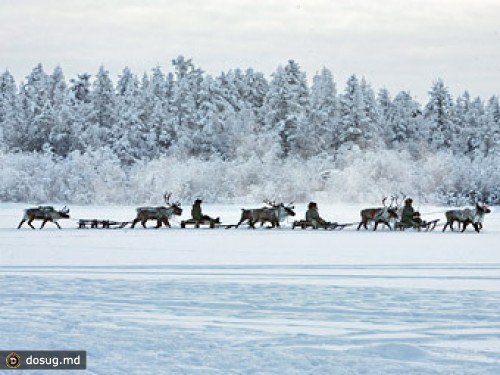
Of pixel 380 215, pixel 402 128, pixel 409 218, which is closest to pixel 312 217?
pixel 380 215

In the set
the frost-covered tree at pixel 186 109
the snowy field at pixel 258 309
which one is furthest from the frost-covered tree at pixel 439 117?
the snowy field at pixel 258 309

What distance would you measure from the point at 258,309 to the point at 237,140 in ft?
181

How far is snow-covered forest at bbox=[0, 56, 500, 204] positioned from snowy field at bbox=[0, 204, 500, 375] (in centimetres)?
3835

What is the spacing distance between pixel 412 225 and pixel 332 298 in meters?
15.4

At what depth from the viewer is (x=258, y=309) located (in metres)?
8.84

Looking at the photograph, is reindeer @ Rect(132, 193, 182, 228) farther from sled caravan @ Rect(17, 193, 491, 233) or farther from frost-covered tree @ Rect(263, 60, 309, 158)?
frost-covered tree @ Rect(263, 60, 309, 158)

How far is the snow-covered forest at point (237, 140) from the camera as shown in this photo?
55250 mm

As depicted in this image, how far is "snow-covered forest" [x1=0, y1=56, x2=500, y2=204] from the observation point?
55.2 m

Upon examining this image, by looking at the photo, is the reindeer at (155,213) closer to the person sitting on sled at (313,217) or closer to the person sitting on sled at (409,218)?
the person sitting on sled at (313,217)

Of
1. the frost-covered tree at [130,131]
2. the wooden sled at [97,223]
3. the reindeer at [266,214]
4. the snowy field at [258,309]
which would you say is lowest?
the wooden sled at [97,223]

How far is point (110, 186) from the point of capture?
55.6 metres

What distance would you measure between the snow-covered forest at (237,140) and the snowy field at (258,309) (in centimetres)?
3835

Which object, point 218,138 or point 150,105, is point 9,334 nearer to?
point 218,138

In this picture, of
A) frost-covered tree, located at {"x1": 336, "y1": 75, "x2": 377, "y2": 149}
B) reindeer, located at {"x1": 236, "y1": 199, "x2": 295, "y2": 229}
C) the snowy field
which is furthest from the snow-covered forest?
the snowy field
